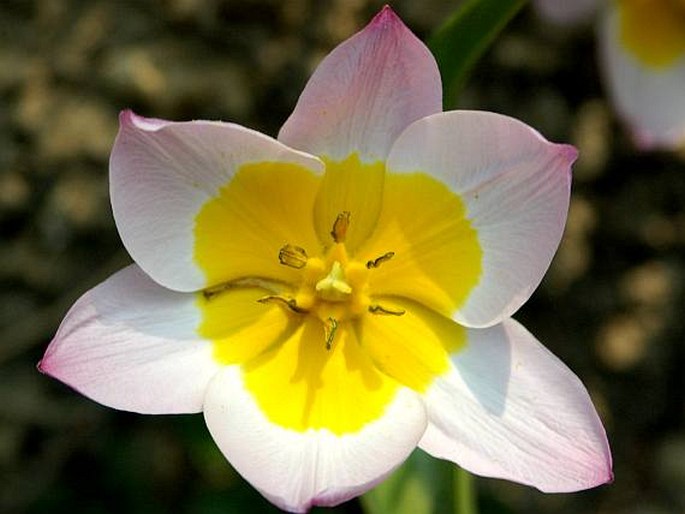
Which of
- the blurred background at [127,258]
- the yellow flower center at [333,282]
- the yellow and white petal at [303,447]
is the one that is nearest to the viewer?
the yellow and white petal at [303,447]

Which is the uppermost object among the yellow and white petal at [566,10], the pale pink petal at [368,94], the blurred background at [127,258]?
the pale pink petal at [368,94]

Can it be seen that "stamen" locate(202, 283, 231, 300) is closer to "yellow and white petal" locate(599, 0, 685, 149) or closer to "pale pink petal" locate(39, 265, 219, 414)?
"pale pink petal" locate(39, 265, 219, 414)

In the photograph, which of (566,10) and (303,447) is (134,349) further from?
(566,10)

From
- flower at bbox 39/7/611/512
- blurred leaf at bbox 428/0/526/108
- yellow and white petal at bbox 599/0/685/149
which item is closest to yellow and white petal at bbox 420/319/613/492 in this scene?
flower at bbox 39/7/611/512

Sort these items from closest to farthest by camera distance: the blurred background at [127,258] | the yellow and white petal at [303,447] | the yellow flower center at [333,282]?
the yellow and white petal at [303,447] < the yellow flower center at [333,282] < the blurred background at [127,258]

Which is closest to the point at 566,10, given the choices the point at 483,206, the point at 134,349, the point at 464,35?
the point at 464,35

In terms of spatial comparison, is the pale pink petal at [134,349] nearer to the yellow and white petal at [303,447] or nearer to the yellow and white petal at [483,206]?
the yellow and white petal at [303,447]

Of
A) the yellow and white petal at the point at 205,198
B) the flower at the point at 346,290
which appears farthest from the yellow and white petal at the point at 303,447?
the yellow and white petal at the point at 205,198
